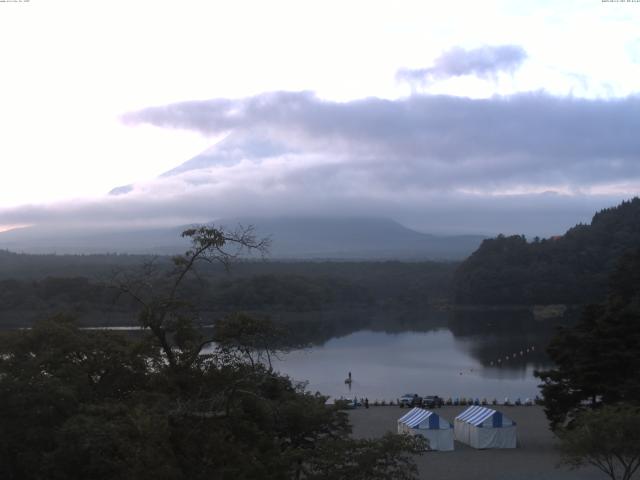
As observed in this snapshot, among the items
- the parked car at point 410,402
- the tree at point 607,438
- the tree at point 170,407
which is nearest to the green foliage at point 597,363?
the tree at point 607,438

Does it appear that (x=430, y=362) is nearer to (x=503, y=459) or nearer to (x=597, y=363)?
(x=597, y=363)

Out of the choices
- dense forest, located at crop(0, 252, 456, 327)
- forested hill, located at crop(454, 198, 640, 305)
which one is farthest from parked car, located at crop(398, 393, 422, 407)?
forested hill, located at crop(454, 198, 640, 305)

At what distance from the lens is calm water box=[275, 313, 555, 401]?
22953mm

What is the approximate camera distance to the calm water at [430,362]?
75.3 ft

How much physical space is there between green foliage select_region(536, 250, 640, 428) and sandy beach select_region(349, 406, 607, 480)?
2.60ft

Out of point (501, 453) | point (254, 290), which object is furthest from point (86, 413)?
point (254, 290)

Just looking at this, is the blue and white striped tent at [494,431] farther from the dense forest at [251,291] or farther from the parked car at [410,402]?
the dense forest at [251,291]

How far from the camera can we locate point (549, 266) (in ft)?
182

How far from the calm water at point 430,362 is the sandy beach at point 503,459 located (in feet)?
8.52

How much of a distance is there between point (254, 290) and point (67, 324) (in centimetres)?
3835

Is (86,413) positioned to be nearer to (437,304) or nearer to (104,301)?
(104,301)

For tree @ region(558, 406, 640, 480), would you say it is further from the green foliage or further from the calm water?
the calm water

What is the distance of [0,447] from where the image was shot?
7309mm

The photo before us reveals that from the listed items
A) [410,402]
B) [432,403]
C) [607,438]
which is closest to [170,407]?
[607,438]
